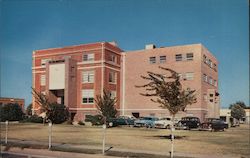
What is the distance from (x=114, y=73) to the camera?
146 ft

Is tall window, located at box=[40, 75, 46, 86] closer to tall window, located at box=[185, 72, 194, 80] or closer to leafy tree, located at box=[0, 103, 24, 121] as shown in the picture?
leafy tree, located at box=[0, 103, 24, 121]

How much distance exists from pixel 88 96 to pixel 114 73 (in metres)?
4.64

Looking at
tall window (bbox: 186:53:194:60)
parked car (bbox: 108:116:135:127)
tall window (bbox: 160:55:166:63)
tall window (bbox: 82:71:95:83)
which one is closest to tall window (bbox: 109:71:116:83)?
tall window (bbox: 82:71:95:83)

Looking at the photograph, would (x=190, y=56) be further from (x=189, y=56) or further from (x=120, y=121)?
(x=120, y=121)

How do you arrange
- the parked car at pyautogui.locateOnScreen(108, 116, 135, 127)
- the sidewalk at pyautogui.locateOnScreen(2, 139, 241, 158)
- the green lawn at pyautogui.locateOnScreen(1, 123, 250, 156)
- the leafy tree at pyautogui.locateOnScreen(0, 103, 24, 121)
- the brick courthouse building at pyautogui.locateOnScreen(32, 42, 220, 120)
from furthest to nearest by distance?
the brick courthouse building at pyautogui.locateOnScreen(32, 42, 220, 120)
the parked car at pyautogui.locateOnScreen(108, 116, 135, 127)
the leafy tree at pyautogui.locateOnScreen(0, 103, 24, 121)
the green lawn at pyautogui.locateOnScreen(1, 123, 250, 156)
the sidewalk at pyautogui.locateOnScreen(2, 139, 241, 158)

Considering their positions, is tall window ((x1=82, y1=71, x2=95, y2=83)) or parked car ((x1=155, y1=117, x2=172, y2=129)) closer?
parked car ((x1=155, y1=117, x2=172, y2=129))

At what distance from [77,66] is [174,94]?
26419mm

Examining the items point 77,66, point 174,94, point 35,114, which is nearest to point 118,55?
point 77,66

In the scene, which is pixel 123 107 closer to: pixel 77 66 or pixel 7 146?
pixel 77 66

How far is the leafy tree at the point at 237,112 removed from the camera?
220 ft

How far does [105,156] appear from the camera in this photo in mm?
13211

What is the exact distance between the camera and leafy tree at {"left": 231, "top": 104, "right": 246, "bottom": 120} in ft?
220

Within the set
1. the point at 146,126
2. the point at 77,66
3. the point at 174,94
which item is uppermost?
the point at 77,66

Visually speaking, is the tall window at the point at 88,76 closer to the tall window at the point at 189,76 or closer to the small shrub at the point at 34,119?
the small shrub at the point at 34,119
